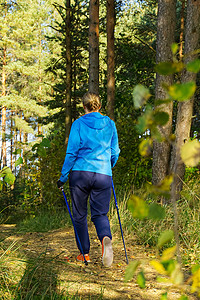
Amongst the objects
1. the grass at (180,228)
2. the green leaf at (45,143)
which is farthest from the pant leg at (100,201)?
the green leaf at (45,143)

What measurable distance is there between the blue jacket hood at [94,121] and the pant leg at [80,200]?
0.55 metres

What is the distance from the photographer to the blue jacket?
384 centimetres

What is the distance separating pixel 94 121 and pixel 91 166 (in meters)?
0.51

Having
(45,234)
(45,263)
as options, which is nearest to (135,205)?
(45,263)

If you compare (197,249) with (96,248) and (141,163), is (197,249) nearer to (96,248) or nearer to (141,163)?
(96,248)

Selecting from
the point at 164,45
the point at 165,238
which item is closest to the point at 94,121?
the point at 164,45

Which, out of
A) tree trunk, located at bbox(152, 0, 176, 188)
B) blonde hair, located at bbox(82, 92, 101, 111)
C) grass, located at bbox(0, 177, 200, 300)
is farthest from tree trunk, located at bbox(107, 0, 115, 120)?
blonde hair, located at bbox(82, 92, 101, 111)

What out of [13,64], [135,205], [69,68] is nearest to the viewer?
[135,205]

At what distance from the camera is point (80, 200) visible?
12.9 ft

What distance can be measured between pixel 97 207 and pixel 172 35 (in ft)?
11.8

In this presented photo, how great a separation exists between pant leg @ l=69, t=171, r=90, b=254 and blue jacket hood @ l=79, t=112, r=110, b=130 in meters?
0.55

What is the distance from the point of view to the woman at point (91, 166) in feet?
12.6

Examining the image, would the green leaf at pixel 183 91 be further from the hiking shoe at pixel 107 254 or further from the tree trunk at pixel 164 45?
the tree trunk at pixel 164 45

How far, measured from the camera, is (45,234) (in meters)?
5.93
